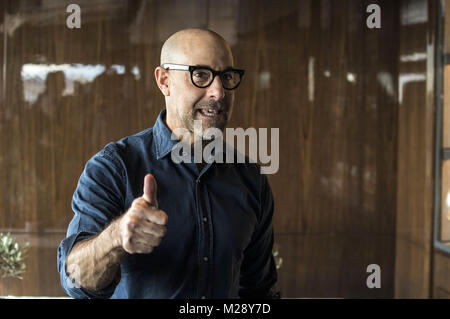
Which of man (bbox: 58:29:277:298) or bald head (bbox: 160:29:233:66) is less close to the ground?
bald head (bbox: 160:29:233:66)

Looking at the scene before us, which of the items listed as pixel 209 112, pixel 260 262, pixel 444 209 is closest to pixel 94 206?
pixel 209 112

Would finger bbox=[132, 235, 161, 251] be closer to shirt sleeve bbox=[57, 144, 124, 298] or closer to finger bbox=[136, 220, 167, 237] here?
finger bbox=[136, 220, 167, 237]

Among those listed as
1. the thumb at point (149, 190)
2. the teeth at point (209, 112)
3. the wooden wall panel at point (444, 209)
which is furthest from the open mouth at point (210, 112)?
the wooden wall panel at point (444, 209)

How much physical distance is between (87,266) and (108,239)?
0.21 ft

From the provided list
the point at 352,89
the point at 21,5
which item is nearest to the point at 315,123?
Answer: the point at 352,89

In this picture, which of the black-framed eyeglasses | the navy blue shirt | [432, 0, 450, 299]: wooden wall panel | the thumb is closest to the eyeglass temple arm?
the black-framed eyeglasses

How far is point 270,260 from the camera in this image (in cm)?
83

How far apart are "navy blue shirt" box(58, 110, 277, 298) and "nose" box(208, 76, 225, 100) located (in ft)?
0.39

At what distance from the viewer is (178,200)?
0.71 m

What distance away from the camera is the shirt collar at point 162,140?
0.73m

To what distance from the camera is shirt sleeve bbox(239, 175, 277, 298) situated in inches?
31.7

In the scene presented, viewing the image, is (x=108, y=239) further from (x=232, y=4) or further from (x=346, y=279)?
(x=346, y=279)

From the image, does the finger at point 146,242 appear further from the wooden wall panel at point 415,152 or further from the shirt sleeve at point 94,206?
the wooden wall panel at point 415,152
